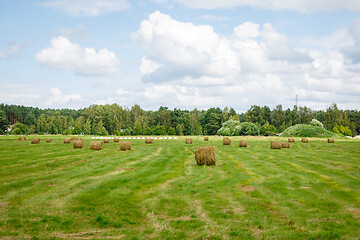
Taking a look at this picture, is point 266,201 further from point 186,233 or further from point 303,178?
point 303,178

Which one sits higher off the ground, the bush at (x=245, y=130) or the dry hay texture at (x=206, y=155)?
the bush at (x=245, y=130)

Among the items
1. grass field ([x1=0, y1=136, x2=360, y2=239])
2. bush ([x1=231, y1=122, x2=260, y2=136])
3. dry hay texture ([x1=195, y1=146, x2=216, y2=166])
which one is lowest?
grass field ([x1=0, y1=136, x2=360, y2=239])

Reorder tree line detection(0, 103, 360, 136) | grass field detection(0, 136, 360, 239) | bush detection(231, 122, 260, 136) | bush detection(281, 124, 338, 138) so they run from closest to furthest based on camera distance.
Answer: grass field detection(0, 136, 360, 239) < bush detection(281, 124, 338, 138) < bush detection(231, 122, 260, 136) < tree line detection(0, 103, 360, 136)

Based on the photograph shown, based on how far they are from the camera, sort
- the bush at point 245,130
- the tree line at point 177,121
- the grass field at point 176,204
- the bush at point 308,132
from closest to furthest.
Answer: the grass field at point 176,204 < the bush at point 308,132 < the bush at point 245,130 < the tree line at point 177,121

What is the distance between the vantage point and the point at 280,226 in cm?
958

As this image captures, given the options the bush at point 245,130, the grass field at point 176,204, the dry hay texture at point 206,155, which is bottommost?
the grass field at point 176,204

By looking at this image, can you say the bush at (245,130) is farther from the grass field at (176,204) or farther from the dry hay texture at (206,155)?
the grass field at (176,204)

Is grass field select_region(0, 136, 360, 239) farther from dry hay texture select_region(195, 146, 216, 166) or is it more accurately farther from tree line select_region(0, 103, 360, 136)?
tree line select_region(0, 103, 360, 136)

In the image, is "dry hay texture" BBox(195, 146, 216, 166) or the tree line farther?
the tree line

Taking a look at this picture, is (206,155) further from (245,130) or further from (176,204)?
(245,130)

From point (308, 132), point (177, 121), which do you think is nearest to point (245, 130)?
point (308, 132)

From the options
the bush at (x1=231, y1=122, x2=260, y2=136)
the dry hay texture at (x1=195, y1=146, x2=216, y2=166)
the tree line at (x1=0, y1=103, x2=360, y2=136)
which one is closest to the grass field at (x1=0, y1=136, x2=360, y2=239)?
the dry hay texture at (x1=195, y1=146, x2=216, y2=166)

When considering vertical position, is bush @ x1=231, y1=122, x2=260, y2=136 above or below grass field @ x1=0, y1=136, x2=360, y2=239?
above

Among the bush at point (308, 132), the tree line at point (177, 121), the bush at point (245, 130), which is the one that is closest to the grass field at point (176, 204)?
the bush at point (308, 132)
